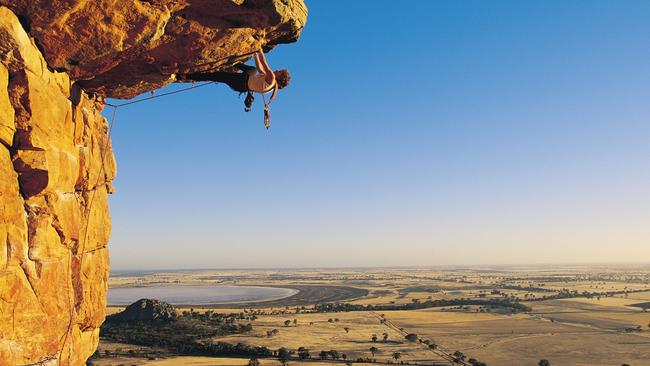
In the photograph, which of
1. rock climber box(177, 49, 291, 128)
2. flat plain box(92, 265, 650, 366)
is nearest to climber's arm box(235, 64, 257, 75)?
rock climber box(177, 49, 291, 128)

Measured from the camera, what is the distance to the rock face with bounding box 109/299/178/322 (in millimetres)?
66688

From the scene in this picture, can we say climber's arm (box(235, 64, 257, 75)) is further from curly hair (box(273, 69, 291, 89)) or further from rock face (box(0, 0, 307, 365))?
rock face (box(0, 0, 307, 365))

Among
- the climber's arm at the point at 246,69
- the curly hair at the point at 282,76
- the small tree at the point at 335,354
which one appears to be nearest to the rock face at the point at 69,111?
the climber's arm at the point at 246,69

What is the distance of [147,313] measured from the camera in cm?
6750

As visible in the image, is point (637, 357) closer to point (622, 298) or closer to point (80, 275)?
point (80, 275)

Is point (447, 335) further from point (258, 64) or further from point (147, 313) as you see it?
point (258, 64)

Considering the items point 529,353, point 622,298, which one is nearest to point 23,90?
point 529,353

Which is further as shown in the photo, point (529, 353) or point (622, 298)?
point (622, 298)

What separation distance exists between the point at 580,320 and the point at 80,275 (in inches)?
3386

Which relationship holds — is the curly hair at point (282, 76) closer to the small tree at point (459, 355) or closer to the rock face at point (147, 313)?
the small tree at point (459, 355)

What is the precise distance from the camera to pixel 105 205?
10789 millimetres

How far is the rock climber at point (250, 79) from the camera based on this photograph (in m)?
10.5

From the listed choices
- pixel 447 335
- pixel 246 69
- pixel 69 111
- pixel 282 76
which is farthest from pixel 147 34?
pixel 447 335

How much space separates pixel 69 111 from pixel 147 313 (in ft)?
216
